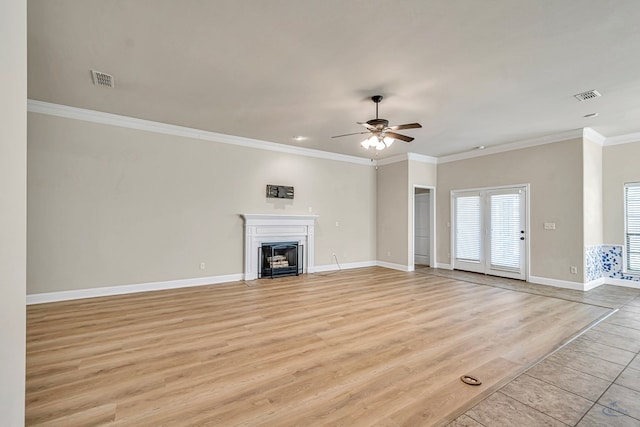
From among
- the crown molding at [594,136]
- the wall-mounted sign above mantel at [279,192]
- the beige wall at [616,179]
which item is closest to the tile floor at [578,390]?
the beige wall at [616,179]

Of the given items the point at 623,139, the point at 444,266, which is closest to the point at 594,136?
the point at 623,139

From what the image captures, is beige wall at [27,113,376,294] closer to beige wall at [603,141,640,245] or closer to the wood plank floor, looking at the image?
the wood plank floor

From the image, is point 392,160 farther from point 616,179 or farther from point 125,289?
point 125,289

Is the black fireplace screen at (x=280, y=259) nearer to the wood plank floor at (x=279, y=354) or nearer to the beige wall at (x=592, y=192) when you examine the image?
the wood plank floor at (x=279, y=354)

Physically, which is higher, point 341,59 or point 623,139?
point 341,59

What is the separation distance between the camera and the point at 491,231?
22.7 feet

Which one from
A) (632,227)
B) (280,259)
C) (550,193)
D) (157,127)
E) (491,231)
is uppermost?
(157,127)

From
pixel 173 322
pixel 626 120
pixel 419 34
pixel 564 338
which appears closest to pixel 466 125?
pixel 626 120

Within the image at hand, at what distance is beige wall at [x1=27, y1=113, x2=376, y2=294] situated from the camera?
14.7ft

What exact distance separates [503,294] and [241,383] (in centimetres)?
490

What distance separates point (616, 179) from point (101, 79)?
9.09m

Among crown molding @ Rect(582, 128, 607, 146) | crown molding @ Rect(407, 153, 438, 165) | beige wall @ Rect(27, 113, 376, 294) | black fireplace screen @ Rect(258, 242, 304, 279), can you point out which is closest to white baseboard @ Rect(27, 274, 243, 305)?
beige wall @ Rect(27, 113, 376, 294)
